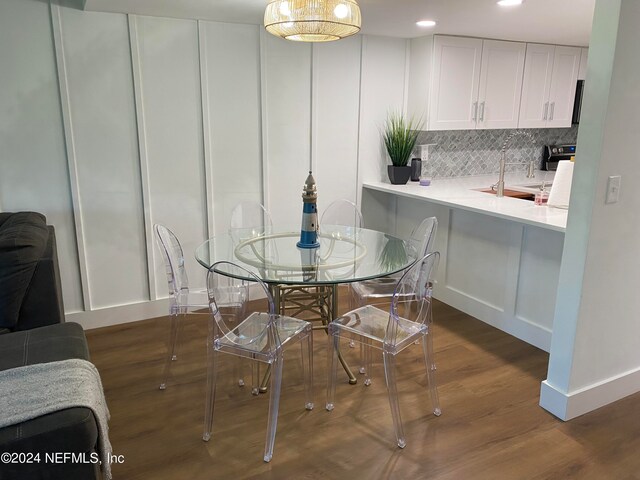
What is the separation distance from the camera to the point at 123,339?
10.7 ft

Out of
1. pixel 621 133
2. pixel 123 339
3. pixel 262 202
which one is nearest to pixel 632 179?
pixel 621 133

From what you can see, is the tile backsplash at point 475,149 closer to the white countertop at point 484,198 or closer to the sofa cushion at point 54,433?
the white countertop at point 484,198

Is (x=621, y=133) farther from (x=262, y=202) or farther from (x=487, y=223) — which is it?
(x=262, y=202)

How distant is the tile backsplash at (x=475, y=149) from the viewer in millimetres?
4492

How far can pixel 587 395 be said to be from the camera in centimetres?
246

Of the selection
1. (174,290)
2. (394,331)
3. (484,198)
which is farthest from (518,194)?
(174,290)

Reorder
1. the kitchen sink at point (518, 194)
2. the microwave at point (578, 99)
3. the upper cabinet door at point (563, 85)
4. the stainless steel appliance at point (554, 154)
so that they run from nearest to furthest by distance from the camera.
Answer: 1. the kitchen sink at point (518, 194)
2. the upper cabinet door at point (563, 85)
3. the microwave at point (578, 99)
4. the stainless steel appliance at point (554, 154)

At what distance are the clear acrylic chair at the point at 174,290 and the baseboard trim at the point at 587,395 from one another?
1818 millimetres

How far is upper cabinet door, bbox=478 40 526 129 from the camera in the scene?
162 inches

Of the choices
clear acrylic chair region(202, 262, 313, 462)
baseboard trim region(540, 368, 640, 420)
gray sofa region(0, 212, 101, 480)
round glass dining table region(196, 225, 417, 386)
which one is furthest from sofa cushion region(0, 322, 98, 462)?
baseboard trim region(540, 368, 640, 420)

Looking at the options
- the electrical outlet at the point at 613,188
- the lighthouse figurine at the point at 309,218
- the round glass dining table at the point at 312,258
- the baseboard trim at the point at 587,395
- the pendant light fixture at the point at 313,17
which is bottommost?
the baseboard trim at the point at 587,395

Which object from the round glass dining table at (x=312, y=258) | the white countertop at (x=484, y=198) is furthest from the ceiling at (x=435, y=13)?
the round glass dining table at (x=312, y=258)

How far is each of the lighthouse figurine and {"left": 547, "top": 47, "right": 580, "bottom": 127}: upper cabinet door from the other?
3.01 meters

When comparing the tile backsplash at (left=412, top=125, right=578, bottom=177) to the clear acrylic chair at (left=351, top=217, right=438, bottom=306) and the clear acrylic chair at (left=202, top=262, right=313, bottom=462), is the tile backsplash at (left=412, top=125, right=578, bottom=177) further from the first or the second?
the clear acrylic chair at (left=202, top=262, right=313, bottom=462)
